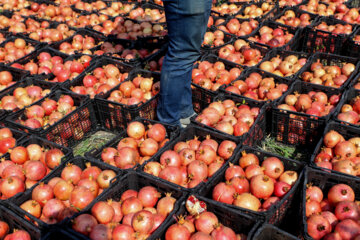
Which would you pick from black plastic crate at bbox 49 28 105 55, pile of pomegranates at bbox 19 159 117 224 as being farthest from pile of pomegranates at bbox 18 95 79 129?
black plastic crate at bbox 49 28 105 55

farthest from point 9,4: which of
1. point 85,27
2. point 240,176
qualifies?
point 240,176

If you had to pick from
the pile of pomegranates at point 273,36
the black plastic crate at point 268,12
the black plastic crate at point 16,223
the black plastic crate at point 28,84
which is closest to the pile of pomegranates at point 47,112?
the black plastic crate at point 28,84

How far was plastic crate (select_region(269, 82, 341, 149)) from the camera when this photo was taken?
13.3 feet

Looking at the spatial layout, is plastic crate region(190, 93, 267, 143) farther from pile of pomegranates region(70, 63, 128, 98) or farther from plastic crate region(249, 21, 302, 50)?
plastic crate region(249, 21, 302, 50)

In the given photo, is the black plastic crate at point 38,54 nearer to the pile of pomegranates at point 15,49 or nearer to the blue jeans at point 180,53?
the pile of pomegranates at point 15,49

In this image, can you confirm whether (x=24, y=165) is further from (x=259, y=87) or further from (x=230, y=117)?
(x=259, y=87)

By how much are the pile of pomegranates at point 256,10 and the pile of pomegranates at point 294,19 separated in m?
0.34

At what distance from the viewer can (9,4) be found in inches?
350

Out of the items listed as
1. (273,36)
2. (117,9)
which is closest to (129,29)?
(117,9)

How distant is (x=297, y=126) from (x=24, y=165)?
323 centimetres

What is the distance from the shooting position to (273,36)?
639cm

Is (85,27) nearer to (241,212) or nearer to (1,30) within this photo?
(1,30)

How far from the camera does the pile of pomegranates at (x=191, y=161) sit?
3379mm

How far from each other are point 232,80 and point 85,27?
3444mm
